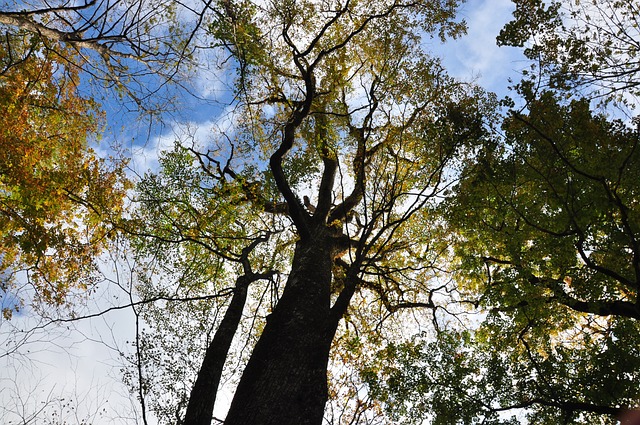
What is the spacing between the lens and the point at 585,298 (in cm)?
609

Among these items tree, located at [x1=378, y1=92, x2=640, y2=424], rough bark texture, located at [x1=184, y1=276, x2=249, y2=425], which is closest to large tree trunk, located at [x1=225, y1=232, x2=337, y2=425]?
rough bark texture, located at [x1=184, y1=276, x2=249, y2=425]

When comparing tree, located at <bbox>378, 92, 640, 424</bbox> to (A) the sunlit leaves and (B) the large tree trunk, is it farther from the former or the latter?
(B) the large tree trunk

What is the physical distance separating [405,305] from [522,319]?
2.52m

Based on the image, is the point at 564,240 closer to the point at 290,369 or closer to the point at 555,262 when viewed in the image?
the point at 555,262

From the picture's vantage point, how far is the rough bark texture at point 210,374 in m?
4.50

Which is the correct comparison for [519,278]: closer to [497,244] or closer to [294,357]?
[497,244]

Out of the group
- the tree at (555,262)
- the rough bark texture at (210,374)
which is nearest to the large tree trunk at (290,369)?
the rough bark texture at (210,374)

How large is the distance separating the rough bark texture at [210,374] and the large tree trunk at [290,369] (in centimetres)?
51

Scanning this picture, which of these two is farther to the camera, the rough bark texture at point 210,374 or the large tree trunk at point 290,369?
the rough bark texture at point 210,374

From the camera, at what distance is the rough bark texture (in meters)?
4.50

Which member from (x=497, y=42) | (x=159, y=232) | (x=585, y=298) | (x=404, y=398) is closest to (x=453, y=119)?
(x=497, y=42)

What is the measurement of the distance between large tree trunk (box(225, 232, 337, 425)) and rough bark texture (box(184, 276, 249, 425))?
506 mm

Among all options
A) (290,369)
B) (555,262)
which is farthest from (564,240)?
(290,369)

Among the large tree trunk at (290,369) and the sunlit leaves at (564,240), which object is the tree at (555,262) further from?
the large tree trunk at (290,369)
